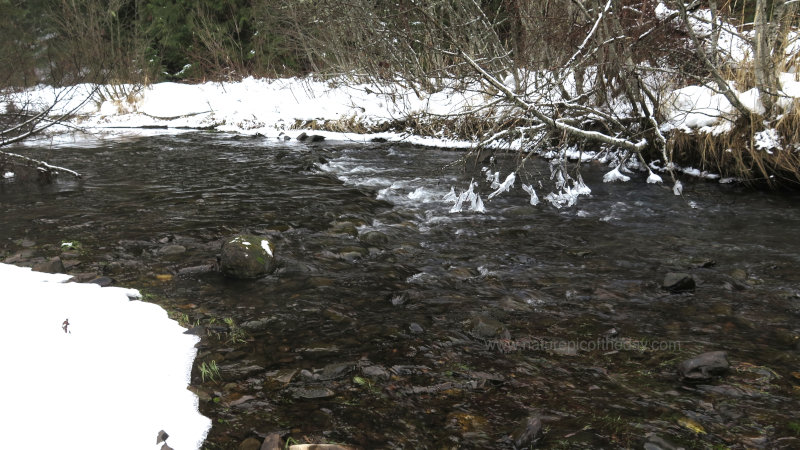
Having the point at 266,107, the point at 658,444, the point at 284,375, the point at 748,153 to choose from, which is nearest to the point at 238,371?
the point at 284,375

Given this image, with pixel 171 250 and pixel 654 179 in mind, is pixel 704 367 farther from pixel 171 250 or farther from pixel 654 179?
pixel 654 179

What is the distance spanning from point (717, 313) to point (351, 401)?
109 inches

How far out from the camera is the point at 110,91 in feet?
64.0

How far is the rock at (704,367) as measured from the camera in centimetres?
300

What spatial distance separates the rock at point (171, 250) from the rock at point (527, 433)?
388cm

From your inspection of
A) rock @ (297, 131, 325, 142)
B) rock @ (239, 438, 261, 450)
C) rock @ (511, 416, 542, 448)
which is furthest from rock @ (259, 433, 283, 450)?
rock @ (297, 131, 325, 142)

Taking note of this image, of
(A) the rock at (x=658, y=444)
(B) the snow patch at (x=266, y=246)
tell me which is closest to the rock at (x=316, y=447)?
(A) the rock at (x=658, y=444)

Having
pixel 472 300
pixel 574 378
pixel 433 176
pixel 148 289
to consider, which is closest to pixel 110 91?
pixel 433 176

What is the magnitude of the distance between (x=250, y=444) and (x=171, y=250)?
10.7 ft

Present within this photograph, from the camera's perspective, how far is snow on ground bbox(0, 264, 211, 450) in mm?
2375

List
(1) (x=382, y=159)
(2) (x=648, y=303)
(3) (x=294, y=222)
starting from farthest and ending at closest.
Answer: (1) (x=382, y=159), (3) (x=294, y=222), (2) (x=648, y=303)

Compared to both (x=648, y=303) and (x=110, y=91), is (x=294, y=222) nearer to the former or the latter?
(x=648, y=303)

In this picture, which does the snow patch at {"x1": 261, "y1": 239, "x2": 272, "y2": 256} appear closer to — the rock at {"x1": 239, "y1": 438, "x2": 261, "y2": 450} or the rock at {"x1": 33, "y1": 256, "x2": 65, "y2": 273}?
the rock at {"x1": 33, "y1": 256, "x2": 65, "y2": 273}

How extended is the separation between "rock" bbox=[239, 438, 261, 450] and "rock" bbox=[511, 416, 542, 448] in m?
1.22
